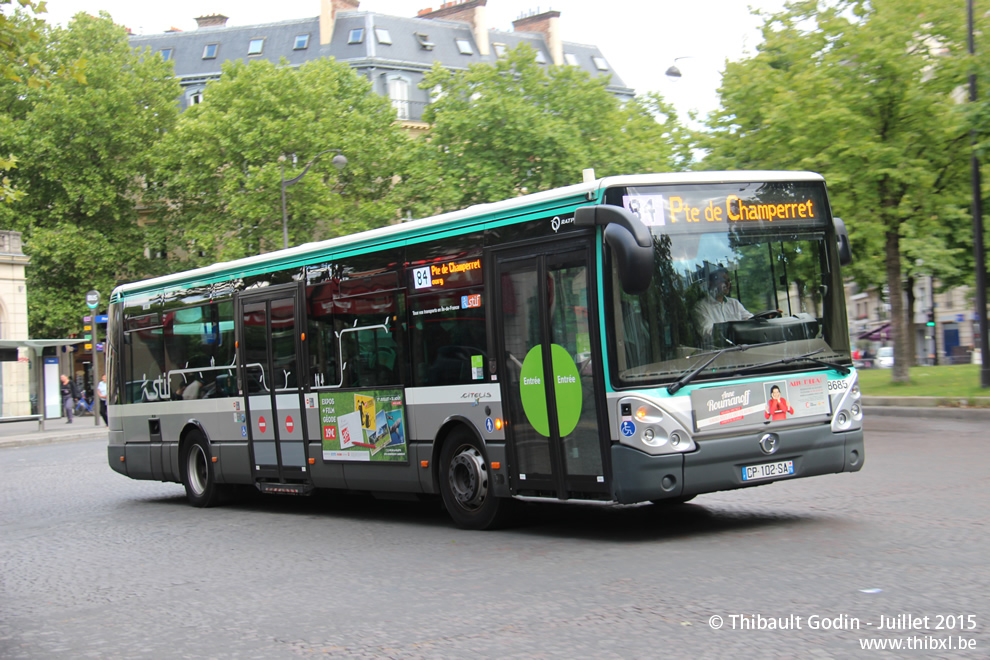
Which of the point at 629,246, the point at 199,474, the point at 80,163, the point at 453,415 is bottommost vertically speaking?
the point at 199,474

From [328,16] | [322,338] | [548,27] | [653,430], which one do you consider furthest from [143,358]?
[548,27]

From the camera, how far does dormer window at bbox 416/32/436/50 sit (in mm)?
63469

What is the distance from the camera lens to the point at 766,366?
913cm

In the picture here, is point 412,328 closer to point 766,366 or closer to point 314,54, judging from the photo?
point 766,366

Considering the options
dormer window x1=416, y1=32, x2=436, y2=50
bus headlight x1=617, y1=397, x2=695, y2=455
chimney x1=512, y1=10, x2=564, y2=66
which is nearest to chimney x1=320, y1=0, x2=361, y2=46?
dormer window x1=416, y1=32, x2=436, y2=50

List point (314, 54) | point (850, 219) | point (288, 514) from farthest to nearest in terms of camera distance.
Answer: point (314, 54), point (850, 219), point (288, 514)

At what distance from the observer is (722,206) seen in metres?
9.25

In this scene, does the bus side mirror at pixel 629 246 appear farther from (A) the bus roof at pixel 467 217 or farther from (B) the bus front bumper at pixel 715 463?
(B) the bus front bumper at pixel 715 463

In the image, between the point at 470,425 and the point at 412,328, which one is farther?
the point at 412,328

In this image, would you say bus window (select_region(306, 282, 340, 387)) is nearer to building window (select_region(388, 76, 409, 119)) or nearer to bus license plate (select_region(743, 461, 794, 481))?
bus license plate (select_region(743, 461, 794, 481))

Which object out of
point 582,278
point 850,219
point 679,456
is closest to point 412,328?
point 582,278

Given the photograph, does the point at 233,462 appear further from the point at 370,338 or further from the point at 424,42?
the point at 424,42

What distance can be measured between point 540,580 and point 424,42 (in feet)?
194

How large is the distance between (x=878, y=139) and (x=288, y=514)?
1868 centimetres
